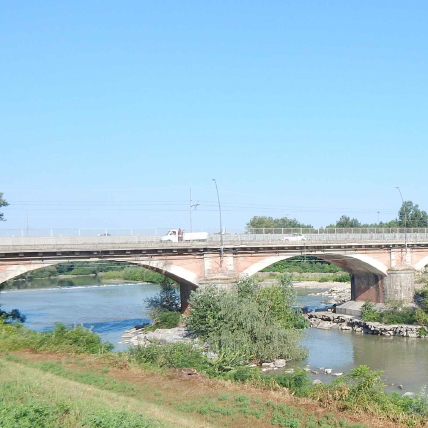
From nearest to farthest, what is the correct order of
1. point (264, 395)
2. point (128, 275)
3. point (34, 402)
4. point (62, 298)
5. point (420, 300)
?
point (34, 402) → point (264, 395) → point (420, 300) → point (62, 298) → point (128, 275)

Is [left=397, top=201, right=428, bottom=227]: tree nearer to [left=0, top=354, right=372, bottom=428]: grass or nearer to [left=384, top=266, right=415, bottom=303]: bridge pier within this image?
[left=384, top=266, right=415, bottom=303]: bridge pier

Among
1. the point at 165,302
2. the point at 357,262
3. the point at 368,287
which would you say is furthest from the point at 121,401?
the point at 368,287

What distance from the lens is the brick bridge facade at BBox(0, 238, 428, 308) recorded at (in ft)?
85.3

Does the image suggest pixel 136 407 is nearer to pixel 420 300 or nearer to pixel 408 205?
pixel 420 300

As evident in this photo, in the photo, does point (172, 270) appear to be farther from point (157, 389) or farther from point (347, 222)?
point (347, 222)

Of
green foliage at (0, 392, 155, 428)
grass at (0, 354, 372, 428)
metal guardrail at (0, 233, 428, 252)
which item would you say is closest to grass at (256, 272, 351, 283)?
metal guardrail at (0, 233, 428, 252)

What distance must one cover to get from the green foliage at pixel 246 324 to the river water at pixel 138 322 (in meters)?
1.84

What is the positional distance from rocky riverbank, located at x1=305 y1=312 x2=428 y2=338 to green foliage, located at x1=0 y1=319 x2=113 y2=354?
19.1m

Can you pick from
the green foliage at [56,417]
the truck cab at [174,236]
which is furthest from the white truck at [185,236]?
the green foliage at [56,417]

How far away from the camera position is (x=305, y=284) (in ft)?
210

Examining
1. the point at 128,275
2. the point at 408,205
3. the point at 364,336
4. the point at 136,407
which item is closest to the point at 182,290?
the point at 364,336

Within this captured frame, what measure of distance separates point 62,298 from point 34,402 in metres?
43.3

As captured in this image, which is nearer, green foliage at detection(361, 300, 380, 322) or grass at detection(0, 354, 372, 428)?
grass at detection(0, 354, 372, 428)

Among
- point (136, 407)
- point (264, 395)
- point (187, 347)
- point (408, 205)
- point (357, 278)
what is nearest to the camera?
point (136, 407)
